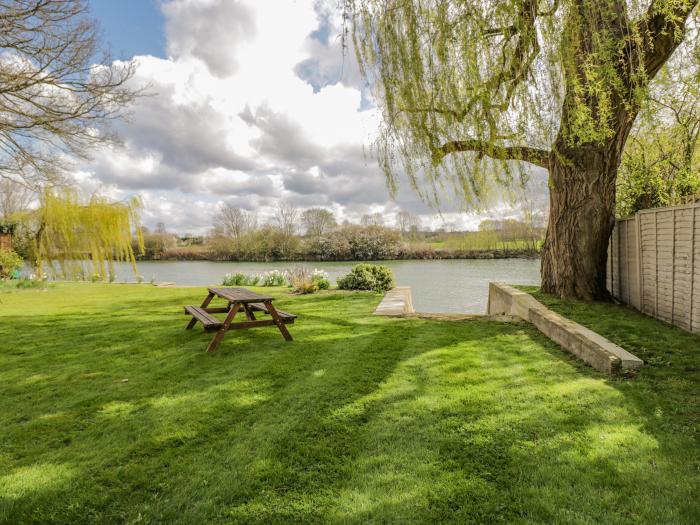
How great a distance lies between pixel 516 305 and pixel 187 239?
35.7 metres

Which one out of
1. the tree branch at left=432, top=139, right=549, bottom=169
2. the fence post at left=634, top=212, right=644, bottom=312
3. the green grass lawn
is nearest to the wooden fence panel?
the fence post at left=634, top=212, right=644, bottom=312

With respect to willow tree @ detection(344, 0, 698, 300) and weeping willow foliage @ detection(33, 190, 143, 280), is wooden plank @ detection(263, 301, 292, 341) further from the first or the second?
weeping willow foliage @ detection(33, 190, 143, 280)

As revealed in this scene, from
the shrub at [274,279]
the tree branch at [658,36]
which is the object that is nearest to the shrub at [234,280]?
the shrub at [274,279]

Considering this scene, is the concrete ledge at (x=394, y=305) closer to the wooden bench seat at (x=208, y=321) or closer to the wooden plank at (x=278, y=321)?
the wooden plank at (x=278, y=321)

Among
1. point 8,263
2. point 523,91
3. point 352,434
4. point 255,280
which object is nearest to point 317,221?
point 255,280

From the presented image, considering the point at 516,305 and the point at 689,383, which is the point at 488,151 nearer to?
the point at 516,305

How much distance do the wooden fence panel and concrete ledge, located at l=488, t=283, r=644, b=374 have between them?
1320 mm

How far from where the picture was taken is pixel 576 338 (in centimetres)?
441

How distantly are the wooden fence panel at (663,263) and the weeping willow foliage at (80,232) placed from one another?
55.1 feet

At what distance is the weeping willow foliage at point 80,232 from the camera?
1516cm

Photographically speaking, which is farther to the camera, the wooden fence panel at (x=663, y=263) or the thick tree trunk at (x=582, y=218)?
the thick tree trunk at (x=582, y=218)

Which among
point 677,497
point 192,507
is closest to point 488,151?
point 677,497

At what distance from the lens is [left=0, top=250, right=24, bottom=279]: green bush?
1688cm

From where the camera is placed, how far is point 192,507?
1.99 meters
